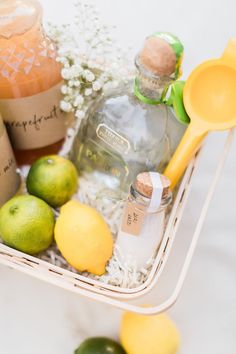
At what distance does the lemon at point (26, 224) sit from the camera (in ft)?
2.06

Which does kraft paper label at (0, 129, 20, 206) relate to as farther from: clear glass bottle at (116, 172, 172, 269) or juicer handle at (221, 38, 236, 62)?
juicer handle at (221, 38, 236, 62)

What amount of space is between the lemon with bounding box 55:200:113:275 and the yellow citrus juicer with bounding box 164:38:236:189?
13 centimetres

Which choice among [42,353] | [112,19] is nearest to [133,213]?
[42,353]

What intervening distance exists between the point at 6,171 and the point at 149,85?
25 centimetres

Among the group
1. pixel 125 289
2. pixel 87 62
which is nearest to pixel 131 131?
pixel 87 62

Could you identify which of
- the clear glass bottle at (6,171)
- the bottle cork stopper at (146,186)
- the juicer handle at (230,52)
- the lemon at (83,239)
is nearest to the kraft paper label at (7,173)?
the clear glass bottle at (6,171)

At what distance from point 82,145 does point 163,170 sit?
5.5 inches

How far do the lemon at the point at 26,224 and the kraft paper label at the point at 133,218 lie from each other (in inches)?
4.3

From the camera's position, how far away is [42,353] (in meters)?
0.73

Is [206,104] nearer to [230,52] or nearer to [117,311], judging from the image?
[230,52]

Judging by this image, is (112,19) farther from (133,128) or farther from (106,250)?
(106,250)

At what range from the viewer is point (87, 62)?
2.20 feet

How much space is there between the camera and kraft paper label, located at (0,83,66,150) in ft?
2.24

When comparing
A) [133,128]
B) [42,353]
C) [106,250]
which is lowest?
[42,353]
